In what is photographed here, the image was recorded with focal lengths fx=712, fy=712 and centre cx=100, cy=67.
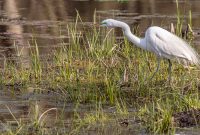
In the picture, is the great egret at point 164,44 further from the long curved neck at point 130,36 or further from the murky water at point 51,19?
the murky water at point 51,19

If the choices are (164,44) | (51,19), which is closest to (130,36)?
(164,44)

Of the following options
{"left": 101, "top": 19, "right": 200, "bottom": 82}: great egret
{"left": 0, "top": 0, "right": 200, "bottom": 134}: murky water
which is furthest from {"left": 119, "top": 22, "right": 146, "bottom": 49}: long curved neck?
{"left": 0, "top": 0, "right": 200, "bottom": 134}: murky water

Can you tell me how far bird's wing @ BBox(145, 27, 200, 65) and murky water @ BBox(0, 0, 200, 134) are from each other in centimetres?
144

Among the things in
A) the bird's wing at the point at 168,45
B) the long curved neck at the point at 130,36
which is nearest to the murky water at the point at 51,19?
the long curved neck at the point at 130,36

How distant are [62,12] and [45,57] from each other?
5.22m

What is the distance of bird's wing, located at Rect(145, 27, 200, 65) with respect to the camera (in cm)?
883

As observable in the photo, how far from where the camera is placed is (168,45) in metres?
8.88

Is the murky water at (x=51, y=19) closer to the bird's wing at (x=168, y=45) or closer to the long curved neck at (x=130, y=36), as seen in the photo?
the long curved neck at (x=130, y=36)

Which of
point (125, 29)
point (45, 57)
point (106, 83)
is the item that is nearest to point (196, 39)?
point (45, 57)

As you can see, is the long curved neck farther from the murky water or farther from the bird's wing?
the murky water

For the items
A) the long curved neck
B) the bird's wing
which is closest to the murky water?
the long curved neck

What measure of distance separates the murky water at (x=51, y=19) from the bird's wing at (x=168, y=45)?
1.44 metres

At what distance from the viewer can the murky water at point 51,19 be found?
8.74 m

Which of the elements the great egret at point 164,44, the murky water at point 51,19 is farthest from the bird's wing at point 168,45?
the murky water at point 51,19
